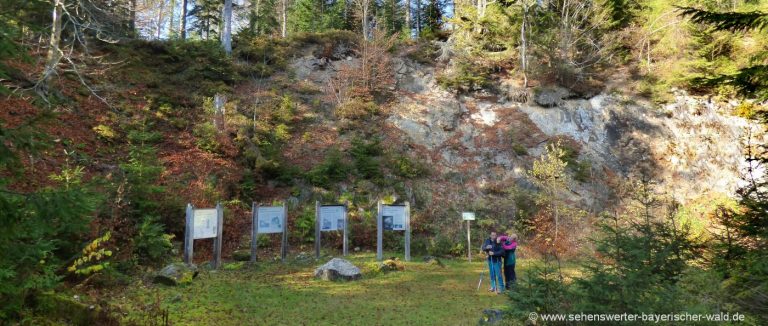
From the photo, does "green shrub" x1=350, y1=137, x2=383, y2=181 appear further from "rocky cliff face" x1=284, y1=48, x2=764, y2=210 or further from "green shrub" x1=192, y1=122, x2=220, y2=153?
"green shrub" x1=192, y1=122, x2=220, y2=153

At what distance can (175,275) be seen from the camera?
341 inches

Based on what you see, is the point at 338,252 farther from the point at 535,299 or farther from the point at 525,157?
the point at 525,157

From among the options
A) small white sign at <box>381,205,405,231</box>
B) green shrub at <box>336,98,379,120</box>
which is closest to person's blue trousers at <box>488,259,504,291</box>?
small white sign at <box>381,205,405,231</box>

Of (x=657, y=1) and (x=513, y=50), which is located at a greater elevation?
(x=657, y=1)

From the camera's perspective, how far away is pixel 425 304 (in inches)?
328

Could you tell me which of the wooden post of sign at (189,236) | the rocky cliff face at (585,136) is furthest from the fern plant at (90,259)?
the rocky cliff face at (585,136)

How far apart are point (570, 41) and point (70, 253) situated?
2685 centimetres

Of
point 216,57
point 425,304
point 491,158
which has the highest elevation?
point 216,57

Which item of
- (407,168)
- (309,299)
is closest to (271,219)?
(309,299)

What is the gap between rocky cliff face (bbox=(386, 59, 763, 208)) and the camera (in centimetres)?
1991

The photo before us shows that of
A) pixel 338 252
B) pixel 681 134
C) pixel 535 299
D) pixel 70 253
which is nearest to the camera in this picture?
pixel 535 299

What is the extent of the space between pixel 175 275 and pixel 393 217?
707 centimetres

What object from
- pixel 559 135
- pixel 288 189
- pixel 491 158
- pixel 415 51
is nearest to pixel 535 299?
pixel 288 189

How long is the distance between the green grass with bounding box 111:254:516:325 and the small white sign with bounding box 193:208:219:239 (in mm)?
1079
